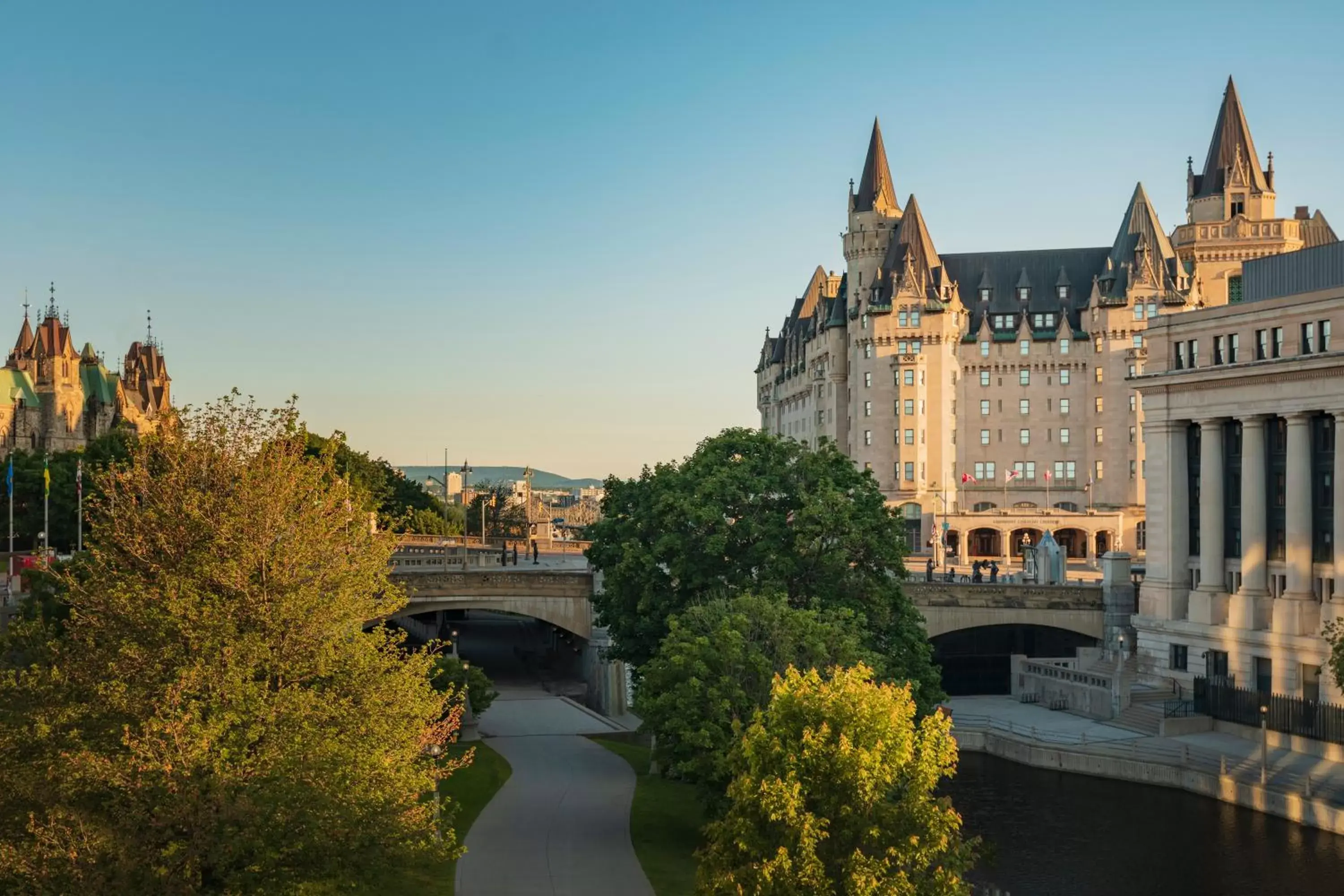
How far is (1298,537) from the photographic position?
241 ft

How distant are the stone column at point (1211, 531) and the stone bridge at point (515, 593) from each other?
3587 cm

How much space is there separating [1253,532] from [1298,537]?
346 cm

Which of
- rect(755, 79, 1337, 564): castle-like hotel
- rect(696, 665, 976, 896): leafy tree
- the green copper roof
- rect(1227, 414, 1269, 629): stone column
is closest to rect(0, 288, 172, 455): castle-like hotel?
the green copper roof

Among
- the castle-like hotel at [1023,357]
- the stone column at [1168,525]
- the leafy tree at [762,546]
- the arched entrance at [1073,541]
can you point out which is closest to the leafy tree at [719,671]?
the leafy tree at [762,546]

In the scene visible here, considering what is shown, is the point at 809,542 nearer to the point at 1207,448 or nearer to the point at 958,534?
the point at 1207,448

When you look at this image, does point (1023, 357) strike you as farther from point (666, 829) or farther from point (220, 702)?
point (220, 702)

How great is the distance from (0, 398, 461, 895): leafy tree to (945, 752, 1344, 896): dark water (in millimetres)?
18241

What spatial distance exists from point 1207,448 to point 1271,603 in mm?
10056

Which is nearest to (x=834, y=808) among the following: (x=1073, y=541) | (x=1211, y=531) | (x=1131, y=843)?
(x=1131, y=843)

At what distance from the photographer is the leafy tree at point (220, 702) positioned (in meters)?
29.8

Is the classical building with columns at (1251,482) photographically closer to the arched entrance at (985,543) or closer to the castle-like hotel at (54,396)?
the arched entrance at (985,543)

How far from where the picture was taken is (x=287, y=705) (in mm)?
32500

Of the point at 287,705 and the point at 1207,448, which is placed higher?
the point at 1207,448

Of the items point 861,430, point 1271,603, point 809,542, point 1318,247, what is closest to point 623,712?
point 809,542
